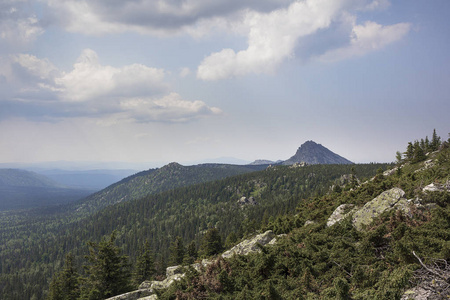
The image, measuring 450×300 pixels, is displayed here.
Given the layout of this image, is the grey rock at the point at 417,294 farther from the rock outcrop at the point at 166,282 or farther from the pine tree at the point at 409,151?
the pine tree at the point at 409,151

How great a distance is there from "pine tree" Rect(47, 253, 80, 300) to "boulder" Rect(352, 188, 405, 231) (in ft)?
151

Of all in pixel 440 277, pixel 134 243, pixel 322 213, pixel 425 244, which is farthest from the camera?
pixel 134 243

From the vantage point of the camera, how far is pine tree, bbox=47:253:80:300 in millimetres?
39219

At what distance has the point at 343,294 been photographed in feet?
29.3

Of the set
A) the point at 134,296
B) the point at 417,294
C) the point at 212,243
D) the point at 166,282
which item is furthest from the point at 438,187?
the point at 212,243

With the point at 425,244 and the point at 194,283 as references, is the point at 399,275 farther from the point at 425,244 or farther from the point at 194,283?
the point at 194,283

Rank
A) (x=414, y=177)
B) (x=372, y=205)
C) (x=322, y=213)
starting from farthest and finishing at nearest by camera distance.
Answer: (x=322, y=213) < (x=414, y=177) < (x=372, y=205)

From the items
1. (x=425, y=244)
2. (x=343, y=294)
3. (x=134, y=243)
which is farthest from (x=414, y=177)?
(x=134, y=243)

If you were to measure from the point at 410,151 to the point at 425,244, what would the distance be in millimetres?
67140

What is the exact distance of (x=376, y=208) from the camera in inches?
840

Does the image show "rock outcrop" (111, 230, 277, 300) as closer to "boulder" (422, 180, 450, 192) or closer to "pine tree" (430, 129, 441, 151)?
"boulder" (422, 180, 450, 192)

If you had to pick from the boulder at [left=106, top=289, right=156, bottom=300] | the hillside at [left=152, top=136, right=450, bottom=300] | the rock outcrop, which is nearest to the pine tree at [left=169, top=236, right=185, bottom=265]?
the rock outcrop

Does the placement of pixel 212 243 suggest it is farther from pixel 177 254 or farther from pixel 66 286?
pixel 66 286

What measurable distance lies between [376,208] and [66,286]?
51.8m
